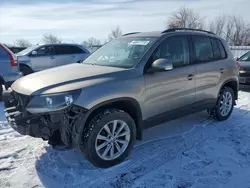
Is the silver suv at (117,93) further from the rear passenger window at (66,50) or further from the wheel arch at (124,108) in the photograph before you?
the rear passenger window at (66,50)

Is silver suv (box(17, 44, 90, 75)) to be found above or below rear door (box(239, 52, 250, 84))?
above

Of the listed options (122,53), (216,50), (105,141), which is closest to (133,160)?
(105,141)

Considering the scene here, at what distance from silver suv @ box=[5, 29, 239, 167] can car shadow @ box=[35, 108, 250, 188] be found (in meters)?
0.21

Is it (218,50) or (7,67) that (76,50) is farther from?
(218,50)

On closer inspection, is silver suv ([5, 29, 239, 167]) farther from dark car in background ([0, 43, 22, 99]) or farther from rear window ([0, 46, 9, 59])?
rear window ([0, 46, 9, 59])

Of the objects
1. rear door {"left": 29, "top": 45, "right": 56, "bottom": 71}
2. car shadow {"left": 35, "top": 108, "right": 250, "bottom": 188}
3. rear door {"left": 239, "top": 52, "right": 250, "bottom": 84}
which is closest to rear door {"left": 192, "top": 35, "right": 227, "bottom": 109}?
car shadow {"left": 35, "top": 108, "right": 250, "bottom": 188}

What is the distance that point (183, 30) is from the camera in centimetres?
466

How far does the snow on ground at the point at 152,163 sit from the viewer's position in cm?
321

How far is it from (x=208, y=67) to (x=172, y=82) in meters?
1.12

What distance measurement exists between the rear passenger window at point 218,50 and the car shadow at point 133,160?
1.38 m

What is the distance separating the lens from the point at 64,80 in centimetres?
336

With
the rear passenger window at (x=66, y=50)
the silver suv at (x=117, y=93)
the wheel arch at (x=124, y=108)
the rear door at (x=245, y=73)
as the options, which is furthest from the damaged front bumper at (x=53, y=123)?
the rear passenger window at (x=66, y=50)

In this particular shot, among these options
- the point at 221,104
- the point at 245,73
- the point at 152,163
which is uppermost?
the point at 245,73

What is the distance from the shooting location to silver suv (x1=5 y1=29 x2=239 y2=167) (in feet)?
10.5
